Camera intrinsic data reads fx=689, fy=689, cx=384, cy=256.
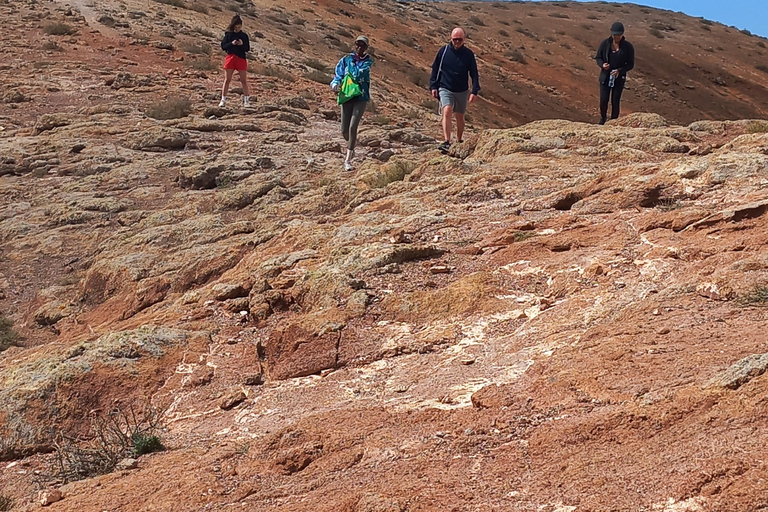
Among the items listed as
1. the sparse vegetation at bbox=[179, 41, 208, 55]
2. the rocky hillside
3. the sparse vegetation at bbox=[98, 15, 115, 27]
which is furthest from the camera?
the sparse vegetation at bbox=[98, 15, 115, 27]

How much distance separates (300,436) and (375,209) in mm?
3587

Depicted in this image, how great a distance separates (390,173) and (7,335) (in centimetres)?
411

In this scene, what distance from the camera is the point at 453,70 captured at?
746cm

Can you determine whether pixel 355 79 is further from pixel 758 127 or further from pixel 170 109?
pixel 170 109

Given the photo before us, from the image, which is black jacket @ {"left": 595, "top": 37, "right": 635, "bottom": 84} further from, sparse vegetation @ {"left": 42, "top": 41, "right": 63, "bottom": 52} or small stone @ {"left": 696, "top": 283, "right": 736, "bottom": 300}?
sparse vegetation @ {"left": 42, "top": 41, "right": 63, "bottom": 52}

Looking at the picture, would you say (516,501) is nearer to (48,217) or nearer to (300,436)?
(300,436)

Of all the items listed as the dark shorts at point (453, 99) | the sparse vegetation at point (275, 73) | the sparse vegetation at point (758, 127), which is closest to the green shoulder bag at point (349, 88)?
the dark shorts at point (453, 99)

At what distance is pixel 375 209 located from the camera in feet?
21.5

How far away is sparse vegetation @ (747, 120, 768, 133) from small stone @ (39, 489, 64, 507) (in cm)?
711

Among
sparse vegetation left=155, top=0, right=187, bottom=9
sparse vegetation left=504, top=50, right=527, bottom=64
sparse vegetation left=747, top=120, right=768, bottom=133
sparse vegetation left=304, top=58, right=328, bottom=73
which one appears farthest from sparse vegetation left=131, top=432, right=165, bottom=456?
sparse vegetation left=504, top=50, right=527, bottom=64

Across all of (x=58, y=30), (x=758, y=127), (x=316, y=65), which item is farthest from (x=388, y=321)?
(x=58, y=30)

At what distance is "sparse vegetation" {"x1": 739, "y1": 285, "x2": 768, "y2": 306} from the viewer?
11.3 ft

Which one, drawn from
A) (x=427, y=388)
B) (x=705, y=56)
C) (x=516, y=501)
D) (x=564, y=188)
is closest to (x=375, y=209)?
(x=564, y=188)

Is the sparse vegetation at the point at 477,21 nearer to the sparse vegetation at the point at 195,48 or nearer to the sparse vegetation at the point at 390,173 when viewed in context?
the sparse vegetation at the point at 195,48
